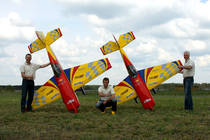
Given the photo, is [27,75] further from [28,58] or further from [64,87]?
[64,87]

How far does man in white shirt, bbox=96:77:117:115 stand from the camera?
8.65 meters

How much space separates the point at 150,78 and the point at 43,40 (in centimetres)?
478

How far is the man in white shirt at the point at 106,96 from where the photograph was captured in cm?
865

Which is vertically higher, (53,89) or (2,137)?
(53,89)

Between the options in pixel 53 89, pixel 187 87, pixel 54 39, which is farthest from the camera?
pixel 54 39

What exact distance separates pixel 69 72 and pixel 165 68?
3943 millimetres

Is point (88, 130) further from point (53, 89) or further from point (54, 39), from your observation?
point (54, 39)

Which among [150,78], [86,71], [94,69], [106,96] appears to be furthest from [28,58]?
[150,78]

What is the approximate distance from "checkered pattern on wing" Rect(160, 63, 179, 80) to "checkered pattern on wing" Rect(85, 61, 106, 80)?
8.25 ft

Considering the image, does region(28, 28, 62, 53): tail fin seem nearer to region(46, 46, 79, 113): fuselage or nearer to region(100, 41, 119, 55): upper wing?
region(46, 46, 79, 113): fuselage

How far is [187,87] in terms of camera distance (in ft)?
29.8

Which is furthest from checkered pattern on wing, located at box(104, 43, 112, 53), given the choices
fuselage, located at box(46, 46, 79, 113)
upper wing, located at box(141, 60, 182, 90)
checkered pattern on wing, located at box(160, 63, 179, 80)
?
checkered pattern on wing, located at box(160, 63, 179, 80)

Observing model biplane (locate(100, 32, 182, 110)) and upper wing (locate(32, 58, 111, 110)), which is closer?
upper wing (locate(32, 58, 111, 110))

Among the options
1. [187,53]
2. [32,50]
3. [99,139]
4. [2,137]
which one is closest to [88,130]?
[99,139]
